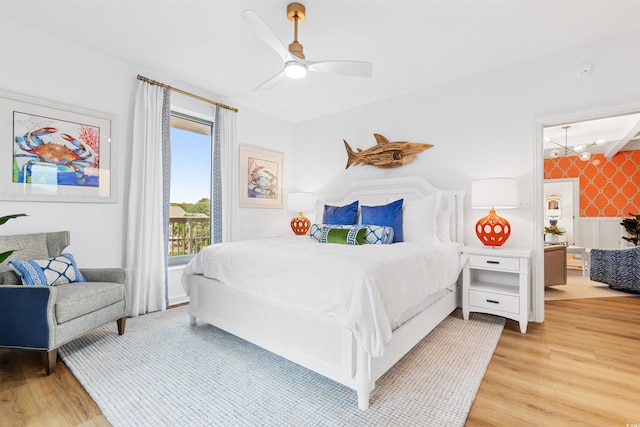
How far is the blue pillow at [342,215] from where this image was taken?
3623mm

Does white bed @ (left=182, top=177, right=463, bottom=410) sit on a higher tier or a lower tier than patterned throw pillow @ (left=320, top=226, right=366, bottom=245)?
lower

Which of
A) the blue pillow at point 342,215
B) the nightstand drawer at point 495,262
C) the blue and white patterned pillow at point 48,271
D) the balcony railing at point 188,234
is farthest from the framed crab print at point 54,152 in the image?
the nightstand drawer at point 495,262

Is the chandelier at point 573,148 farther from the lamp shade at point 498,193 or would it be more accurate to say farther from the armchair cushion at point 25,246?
the armchair cushion at point 25,246

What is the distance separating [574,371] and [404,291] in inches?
52.7

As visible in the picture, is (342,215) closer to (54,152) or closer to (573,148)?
(54,152)

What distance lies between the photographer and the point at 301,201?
460 centimetres

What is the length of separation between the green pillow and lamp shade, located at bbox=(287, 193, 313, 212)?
161cm

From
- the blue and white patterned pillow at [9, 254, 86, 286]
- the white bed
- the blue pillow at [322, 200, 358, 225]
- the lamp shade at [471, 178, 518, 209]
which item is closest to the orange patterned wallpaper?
the lamp shade at [471, 178, 518, 209]

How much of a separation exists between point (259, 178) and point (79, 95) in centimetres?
229

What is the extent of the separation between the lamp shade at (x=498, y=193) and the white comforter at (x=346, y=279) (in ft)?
2.49

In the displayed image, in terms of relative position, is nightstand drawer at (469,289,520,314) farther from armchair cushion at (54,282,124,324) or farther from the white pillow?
armchair cushion at (54,282,124,324)

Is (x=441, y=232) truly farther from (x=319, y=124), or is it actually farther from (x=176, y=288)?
(x=176, y=288)

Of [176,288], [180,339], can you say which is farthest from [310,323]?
[176,288]

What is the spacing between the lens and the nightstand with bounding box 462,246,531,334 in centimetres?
272
